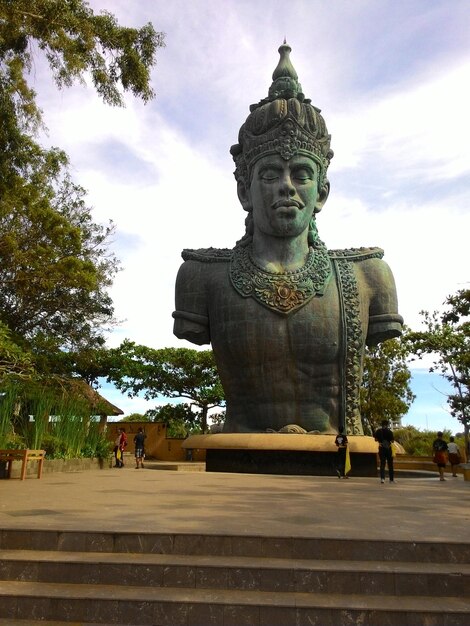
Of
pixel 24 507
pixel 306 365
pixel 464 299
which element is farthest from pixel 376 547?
pixel 464 299

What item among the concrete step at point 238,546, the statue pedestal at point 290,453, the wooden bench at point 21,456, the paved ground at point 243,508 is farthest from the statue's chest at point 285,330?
the concrete step at point 238,546

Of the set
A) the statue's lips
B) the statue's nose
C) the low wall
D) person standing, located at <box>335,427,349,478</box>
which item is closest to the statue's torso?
person standing, located at <box>335,427,349,478</box>

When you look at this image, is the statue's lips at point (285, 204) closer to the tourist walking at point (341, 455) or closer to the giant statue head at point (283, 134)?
the giant statue head at point (283, 134)

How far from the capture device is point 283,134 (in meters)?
13.2

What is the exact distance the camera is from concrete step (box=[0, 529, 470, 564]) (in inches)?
174

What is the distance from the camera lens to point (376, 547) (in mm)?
4430

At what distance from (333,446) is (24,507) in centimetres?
661

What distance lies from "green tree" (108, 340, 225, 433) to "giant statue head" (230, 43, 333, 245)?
18.9 m

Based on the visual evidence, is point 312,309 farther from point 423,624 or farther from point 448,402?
point 448,402

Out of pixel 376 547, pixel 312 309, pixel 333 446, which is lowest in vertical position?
pixel 376 547

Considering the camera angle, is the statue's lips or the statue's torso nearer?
the statue's torso

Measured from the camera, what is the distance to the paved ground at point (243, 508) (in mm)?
4871

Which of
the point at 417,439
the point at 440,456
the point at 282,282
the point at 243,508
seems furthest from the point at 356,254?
the point at 417,439

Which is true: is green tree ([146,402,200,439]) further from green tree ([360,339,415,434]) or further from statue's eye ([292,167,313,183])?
statue's eye ([292,167,313,183])
